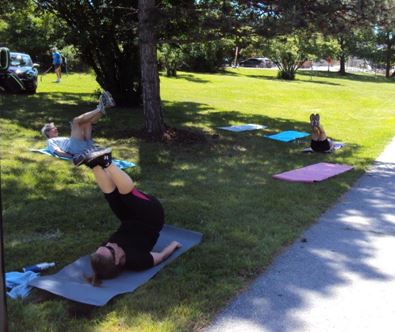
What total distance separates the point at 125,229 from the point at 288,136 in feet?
A: 25.3

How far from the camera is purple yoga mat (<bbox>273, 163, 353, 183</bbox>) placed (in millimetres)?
7375

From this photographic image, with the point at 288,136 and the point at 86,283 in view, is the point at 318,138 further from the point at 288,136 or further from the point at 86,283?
the point at 86,283

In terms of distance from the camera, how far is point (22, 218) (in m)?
5.32

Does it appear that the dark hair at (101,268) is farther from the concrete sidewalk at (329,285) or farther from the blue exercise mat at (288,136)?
the blue exercise mat at (288,136)

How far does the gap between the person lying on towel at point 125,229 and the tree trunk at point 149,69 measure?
224 inches

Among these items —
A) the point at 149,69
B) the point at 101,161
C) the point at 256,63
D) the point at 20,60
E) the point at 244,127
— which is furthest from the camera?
the point at 256,63

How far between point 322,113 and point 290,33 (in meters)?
8.20

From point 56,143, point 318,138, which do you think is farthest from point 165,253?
point 318,138

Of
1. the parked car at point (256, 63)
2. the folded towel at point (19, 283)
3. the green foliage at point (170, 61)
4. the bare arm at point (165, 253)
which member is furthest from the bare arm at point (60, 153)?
the parked car at point (256, 63)

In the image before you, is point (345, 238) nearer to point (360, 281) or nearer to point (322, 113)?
point (360, 281)

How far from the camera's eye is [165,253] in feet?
14.3

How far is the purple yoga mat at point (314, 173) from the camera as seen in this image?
24.2 ft

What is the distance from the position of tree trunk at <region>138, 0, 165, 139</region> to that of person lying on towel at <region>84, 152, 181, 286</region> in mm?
5702

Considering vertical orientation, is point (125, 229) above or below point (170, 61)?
below
